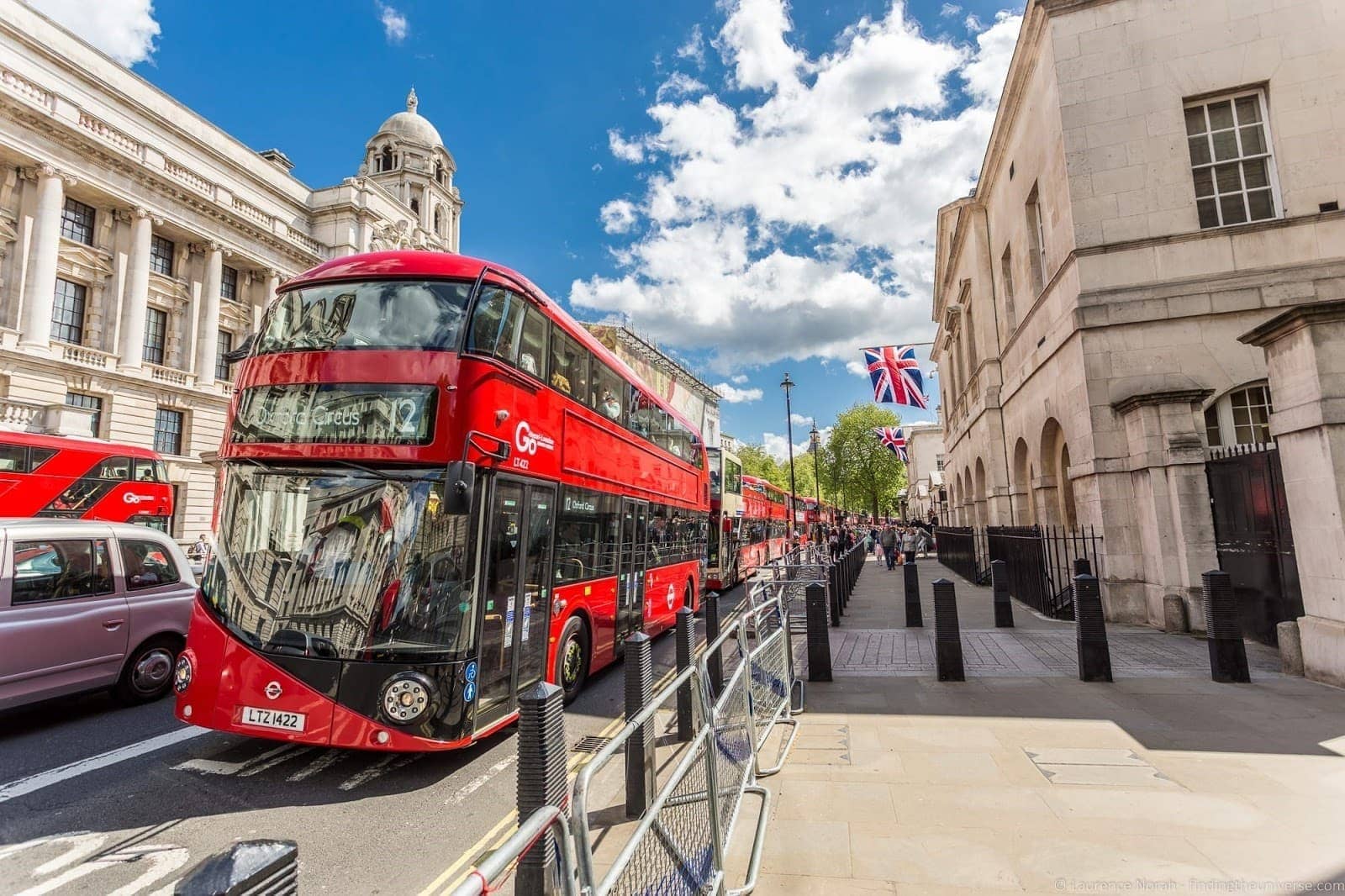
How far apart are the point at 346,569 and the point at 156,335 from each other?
35132 millimetres

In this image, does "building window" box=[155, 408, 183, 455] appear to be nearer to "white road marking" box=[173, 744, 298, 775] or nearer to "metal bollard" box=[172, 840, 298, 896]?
"white road marking" box=[173, 744, 298, 775]

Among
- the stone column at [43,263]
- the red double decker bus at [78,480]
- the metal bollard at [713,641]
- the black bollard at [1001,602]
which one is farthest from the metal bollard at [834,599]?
the stone column at [43,263]

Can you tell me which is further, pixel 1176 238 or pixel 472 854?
pixel 1176 238

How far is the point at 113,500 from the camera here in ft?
57.4

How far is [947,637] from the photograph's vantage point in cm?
723

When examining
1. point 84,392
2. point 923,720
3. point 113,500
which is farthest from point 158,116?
point 923,720

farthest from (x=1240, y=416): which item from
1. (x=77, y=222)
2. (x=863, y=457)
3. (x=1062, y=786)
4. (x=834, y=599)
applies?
(x=863, y=457)

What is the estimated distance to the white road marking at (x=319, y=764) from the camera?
491 centimetres

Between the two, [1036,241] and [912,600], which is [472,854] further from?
[1036,241]

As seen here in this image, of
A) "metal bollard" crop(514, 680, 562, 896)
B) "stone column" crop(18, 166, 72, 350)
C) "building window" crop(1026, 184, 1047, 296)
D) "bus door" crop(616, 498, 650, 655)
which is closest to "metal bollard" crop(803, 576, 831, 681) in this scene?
"bus door" crop(616, 498, 650, 655)

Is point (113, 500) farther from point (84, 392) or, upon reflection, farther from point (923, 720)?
point (923, 720)

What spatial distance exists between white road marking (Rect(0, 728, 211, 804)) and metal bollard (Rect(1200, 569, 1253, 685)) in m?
10.2

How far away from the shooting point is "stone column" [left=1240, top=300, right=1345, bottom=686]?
633cm

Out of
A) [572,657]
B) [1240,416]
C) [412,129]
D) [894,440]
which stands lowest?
[572,657]
